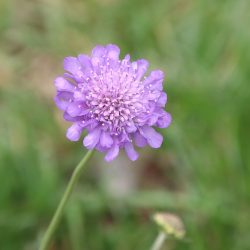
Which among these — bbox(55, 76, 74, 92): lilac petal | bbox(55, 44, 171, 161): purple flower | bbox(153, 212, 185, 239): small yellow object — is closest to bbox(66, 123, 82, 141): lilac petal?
bbox(55, 44, 171, 161): purple flower

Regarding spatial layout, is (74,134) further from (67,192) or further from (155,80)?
(155,80)

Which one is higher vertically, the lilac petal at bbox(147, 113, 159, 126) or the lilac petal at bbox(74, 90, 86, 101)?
the lilac petal at bbox(147, 113, 159, 126)

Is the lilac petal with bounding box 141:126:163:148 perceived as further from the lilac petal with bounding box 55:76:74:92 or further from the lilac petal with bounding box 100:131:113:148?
the lilac petal with bounding box 55:76:74:92

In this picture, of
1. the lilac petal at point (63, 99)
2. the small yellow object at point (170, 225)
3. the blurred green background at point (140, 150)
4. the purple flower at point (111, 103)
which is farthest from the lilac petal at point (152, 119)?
the blurred green background at point (140, 150)

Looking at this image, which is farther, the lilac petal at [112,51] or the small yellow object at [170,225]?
the small yellow object at [170,225]

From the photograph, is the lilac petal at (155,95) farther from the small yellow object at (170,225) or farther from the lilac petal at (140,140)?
the small yellow object at (170,225)

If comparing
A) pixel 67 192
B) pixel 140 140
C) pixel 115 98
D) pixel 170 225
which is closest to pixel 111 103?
pixel 115 98

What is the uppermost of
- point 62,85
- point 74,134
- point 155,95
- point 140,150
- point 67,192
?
point 140,150

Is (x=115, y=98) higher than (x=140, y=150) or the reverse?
the reverse
